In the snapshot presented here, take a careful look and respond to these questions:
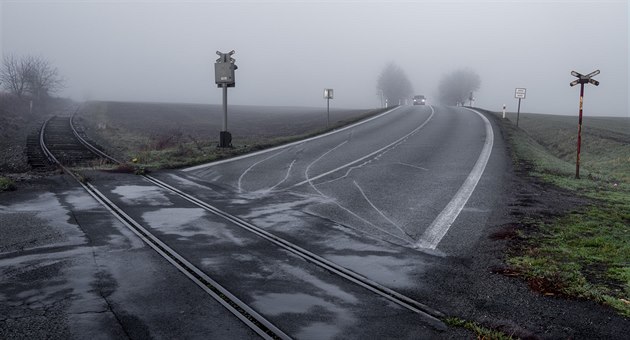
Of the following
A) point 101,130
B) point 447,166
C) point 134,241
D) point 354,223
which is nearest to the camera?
point 134,241

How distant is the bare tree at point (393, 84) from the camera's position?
11475 centimetres

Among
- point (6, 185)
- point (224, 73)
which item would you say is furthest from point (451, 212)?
point (224, 73)

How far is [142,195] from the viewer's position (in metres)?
12.2

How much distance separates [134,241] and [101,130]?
30.8 metres

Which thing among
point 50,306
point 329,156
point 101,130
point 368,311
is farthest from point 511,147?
point 101,130

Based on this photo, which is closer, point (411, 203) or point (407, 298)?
point (407, 298)

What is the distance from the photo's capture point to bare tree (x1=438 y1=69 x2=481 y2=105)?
110m

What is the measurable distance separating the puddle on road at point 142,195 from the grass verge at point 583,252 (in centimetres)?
774

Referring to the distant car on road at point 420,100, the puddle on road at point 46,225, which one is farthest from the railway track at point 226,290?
the distant car on road at point 420,100

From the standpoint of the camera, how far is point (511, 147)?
2148cm

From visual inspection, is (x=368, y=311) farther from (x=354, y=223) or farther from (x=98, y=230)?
(x=98, y=230)

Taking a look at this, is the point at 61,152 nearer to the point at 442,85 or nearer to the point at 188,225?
the point at 188,225

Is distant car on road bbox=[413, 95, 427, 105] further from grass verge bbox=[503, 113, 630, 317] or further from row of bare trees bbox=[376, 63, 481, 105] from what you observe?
grass verge bbox=[503, 113, 630, 317]

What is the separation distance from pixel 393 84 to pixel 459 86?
14.8 metres
